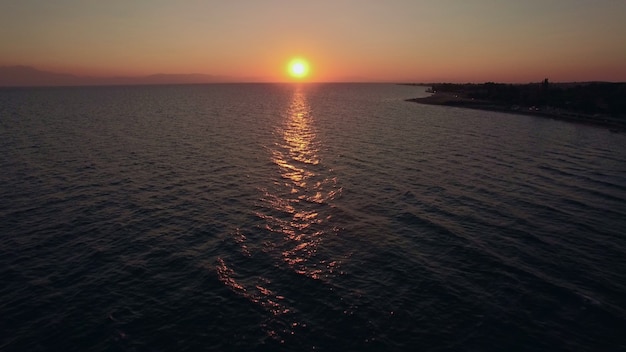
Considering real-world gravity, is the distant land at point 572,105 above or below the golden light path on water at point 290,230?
above

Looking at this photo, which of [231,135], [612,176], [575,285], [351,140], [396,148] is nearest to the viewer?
[575,285]

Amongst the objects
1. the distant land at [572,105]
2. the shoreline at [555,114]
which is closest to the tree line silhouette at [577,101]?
the distant land at [572,105]

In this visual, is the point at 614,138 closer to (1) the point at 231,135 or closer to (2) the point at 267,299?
(1) the point at 231,135

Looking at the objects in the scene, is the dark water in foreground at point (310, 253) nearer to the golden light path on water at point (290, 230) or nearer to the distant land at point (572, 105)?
the golden light path on water at point (290, 230)

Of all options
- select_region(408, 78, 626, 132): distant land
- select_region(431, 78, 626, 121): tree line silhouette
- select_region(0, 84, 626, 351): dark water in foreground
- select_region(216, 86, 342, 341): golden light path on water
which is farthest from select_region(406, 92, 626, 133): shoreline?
select_region(216, 86, 342, 341): golden light path on water

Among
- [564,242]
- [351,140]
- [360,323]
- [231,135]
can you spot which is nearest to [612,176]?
[564,242]

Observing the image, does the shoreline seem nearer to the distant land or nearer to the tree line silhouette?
the distant land
